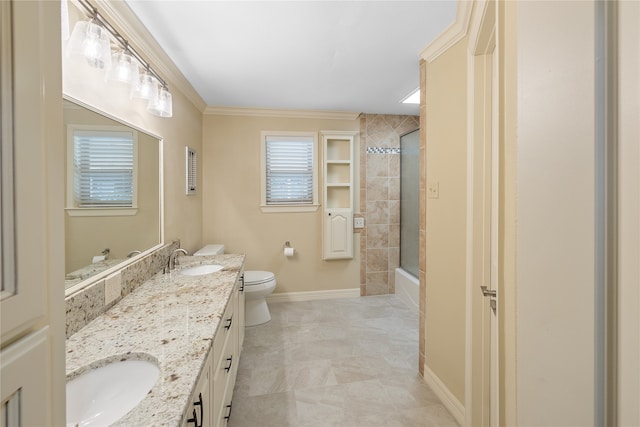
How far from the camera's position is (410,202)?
3.52 meters

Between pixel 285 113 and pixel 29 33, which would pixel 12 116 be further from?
pixel 285 113

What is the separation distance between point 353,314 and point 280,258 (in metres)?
1.10

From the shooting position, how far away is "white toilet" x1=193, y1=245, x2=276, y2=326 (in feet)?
9.12

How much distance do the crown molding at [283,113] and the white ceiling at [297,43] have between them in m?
0.39

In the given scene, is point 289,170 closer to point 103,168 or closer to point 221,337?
point 103,168

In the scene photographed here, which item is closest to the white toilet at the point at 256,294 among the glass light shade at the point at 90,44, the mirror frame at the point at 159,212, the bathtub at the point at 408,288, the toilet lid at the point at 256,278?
the toilet lid at the point at 256,278

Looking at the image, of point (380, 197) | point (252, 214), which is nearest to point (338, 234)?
point (380, 197)

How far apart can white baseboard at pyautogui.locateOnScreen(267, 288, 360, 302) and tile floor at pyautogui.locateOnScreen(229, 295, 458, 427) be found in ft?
1.34

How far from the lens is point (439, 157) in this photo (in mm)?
1817

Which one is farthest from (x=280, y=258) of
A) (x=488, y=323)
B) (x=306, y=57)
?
(x=488, y=323)

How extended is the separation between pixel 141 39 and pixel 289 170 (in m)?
1.97

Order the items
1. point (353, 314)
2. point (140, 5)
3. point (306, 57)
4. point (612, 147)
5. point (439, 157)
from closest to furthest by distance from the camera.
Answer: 1. point (612, 147)
2. point (140, 5)
3. point (439, 157)
4. point (306, 57)
5. point (353, 314)

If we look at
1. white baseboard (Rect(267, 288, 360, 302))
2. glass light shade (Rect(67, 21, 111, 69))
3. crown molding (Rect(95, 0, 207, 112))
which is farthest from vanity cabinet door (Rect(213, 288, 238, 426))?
white baseboard (Rect(267, 288, 360, 302))

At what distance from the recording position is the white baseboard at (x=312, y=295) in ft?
11.6
